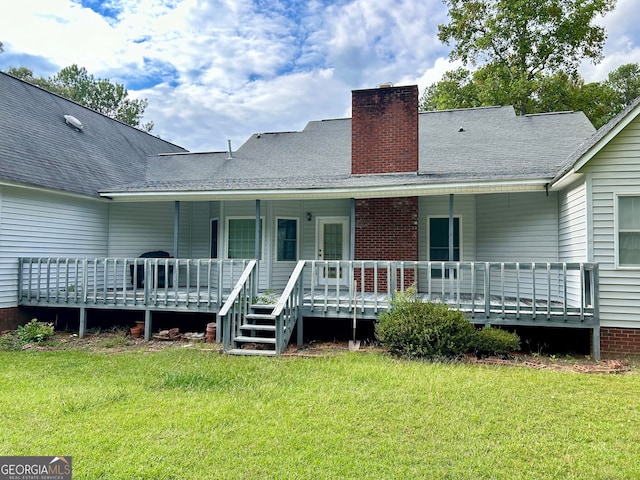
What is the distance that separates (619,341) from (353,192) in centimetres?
552

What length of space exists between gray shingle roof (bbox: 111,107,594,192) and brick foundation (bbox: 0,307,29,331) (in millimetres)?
3574

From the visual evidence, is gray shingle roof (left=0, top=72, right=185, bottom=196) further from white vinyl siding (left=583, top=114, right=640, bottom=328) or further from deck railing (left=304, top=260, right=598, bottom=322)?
white vinyl siding (left=583, top=114, right=640, bottom=328)

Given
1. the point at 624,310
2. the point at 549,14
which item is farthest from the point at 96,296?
the point at 549,14

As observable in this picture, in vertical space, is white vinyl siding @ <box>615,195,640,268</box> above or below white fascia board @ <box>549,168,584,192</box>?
→ below

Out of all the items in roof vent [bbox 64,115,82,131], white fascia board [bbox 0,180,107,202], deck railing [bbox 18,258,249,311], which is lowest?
deck railing [bbox 18,258,249,311]

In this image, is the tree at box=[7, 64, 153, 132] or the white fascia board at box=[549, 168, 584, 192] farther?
the tree at box=[7, 64, 153, 132]

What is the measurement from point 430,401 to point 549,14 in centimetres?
2363

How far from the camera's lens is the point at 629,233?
6641 millimetres

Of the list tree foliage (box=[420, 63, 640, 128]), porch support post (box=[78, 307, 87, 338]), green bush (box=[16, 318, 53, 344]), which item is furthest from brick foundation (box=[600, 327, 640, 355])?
tree foliage (box=[420, 63, 640, 128])

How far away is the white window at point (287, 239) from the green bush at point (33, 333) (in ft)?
17.5

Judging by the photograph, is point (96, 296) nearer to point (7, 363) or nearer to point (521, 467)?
point (7, 363)

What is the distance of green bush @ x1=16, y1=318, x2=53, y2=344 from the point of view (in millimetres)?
8070

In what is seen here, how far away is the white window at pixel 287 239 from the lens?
1084 centimetres

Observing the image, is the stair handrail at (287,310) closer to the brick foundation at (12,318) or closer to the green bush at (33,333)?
the green bush at (33,333)
